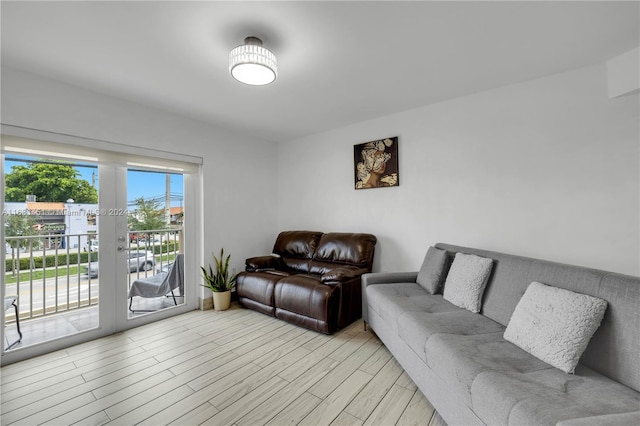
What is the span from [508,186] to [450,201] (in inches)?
21.7

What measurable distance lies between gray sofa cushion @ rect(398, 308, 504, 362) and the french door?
2.86 m

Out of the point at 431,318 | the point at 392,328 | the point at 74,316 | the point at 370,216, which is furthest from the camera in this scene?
the point at 370,216

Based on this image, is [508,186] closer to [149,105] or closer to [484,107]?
[484,107]

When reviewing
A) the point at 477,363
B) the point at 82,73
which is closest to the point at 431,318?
the point at 477,363

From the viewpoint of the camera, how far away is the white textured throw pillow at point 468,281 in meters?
2.09

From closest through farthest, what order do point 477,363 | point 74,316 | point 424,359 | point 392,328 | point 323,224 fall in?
point 477,363 < point 424,359 < point 392,328 < point 74,316 < point 323,224

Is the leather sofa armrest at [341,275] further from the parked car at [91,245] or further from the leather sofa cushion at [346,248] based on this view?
the parked car at [91,245]

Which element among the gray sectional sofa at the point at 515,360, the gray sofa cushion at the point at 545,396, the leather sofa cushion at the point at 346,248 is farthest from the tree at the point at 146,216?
the gray sofa cushion at the point at 545,396

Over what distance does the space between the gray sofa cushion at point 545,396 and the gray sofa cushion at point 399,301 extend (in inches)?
33.1

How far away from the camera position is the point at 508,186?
8.55ft

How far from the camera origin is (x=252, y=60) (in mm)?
1819

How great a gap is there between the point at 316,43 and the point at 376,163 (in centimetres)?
185

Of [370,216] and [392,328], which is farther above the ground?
Result: [370,216]

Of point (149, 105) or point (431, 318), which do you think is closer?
point (431, 318)
